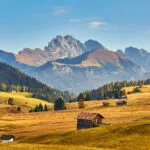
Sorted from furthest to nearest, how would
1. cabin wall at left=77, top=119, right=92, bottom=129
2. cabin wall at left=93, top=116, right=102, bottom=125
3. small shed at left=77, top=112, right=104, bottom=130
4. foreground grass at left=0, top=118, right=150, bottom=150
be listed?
cabin wall at left=77, top=119, right=92, bottom=129
cabin wall at left=93, top=116, right=102, bottom=125
small shed at left=77, top=112, right=104, bottom=130
foreground grass at left=0, top=118, right=150, bottom=150

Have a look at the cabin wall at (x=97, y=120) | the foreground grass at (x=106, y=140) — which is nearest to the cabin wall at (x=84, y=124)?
the cabin wall at (x=97, y=120)

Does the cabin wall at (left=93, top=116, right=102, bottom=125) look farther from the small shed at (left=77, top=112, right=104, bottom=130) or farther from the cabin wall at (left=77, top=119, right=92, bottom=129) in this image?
the cabin wall at (left=77, top=119, right=92, bottom=129)

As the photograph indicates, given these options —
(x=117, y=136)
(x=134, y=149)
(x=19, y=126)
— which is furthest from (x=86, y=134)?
(x=19, y=126)

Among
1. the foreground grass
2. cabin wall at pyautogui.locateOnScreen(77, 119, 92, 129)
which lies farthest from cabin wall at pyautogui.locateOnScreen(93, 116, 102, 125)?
the foreground grass

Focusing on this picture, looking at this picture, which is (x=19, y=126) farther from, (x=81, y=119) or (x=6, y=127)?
(x=81, y=119)

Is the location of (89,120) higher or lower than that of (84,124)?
higher

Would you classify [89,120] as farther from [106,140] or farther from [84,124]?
[106,140]

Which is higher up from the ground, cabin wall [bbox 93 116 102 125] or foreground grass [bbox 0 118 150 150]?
cabin wall [bbox 93 116 102 125]

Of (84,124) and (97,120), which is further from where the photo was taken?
(84,124)

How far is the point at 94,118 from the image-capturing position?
10850 centimetres

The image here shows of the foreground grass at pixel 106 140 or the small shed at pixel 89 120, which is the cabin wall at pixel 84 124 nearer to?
the small shed at pixel 89 120

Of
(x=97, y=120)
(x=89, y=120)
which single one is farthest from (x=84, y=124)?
(x=97, y=120)

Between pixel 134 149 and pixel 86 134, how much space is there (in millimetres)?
20945

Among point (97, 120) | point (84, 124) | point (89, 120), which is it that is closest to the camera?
point (89, 120)
